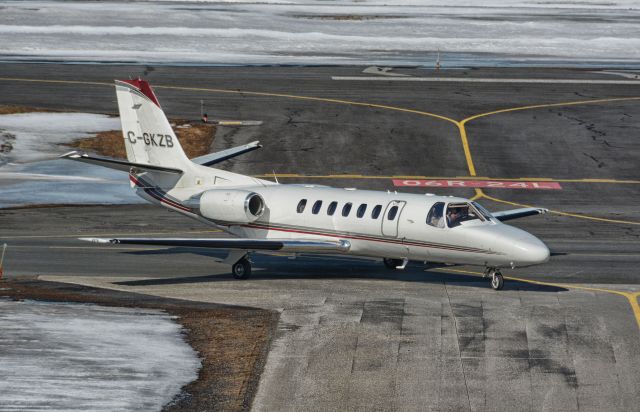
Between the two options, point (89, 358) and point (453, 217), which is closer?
point (89, 358)

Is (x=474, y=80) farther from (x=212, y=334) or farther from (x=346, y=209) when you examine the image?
(x=212, y=334)

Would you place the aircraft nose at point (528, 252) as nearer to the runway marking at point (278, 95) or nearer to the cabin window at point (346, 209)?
the cabin window at point (346, 209)

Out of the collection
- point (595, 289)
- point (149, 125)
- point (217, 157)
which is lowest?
point (595, 289)

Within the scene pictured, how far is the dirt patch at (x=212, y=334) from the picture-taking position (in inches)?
895

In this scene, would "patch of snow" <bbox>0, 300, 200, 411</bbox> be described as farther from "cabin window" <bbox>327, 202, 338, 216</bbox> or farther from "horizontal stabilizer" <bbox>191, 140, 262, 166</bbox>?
"horizontal stabilizer" <bbox>191, 140, 262, 166</bbox>

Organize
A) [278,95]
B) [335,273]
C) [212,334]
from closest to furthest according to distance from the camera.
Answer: [212,334], [335,273], [278,95]

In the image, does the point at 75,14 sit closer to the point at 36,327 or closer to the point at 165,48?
the point at 165,48

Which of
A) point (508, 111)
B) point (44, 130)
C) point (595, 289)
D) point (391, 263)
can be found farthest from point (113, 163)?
point (508, 111)

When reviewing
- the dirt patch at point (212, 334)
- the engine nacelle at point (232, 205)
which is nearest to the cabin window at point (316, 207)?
the engine nacelle at point (232, 205)

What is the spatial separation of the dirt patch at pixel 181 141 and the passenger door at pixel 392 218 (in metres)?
23.2

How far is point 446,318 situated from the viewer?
94.8 ft

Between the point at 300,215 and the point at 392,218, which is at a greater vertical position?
the point at 392,218

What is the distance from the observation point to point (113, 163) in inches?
1313

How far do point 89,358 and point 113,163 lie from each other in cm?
991
